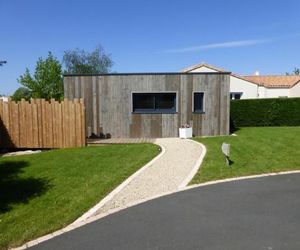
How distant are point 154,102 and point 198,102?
2.33 metres

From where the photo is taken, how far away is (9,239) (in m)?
5.84

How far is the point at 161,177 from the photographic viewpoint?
10078 millimetres

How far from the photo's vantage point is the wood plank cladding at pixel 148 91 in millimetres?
19344

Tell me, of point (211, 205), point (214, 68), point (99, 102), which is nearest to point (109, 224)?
point (211, 205)

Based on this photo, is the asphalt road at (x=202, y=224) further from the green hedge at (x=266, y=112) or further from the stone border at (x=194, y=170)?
the green hedge at (x=266, y=112)

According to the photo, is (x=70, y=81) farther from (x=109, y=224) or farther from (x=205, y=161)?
(x=109, y=224)

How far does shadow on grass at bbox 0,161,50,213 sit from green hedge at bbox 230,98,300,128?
18134 mm

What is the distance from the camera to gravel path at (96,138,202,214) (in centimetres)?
812

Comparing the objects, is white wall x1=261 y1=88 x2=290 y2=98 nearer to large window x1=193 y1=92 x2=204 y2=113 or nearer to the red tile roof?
the red tile roof

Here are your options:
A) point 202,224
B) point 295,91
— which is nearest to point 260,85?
point 295,91

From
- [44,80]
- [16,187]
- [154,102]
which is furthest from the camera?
[44,80]

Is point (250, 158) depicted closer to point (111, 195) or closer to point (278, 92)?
point (111, 195)

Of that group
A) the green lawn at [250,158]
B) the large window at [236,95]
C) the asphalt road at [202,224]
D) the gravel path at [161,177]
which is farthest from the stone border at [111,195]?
the large window at [236,95]

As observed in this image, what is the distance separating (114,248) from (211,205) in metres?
2.76
